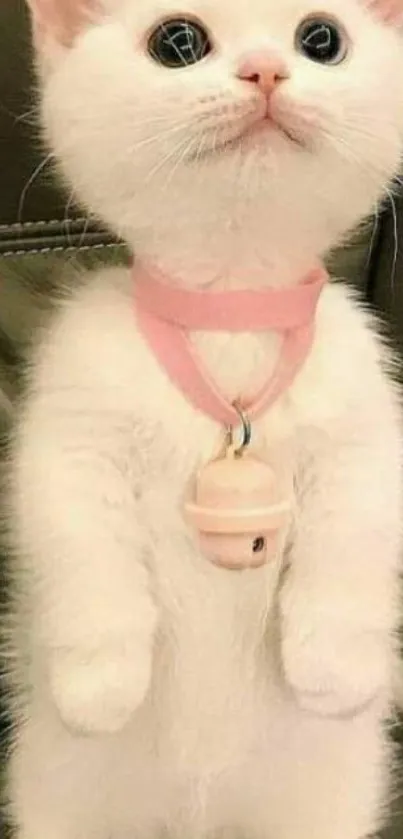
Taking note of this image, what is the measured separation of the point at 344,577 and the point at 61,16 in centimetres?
41

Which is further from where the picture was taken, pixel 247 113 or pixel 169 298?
pixel 169 298

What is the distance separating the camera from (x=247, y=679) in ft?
3.25

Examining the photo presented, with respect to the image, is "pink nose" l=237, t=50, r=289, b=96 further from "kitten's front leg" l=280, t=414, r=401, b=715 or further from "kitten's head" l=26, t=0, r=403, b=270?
"kitten's front leg" l=280, t=414, r=401, b=715

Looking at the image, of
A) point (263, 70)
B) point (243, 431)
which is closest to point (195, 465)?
point (243, 431)

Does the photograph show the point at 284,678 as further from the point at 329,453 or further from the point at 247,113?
the point at 247,113

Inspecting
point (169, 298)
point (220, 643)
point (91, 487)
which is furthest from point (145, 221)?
point (220, 643)

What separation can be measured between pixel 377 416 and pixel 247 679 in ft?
0.64

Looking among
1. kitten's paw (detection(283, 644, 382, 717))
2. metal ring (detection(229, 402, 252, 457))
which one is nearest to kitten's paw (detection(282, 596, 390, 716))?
kitten's paw (detection(283, 644, 382, 717))

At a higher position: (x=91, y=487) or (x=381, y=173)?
(x=381, y=173)

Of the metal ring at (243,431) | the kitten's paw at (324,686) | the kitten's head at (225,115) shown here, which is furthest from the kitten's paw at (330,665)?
the kitten's head at (225,115)

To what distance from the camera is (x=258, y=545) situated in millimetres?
932

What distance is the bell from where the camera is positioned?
916 millimetres

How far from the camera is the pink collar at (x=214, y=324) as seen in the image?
0.96 m

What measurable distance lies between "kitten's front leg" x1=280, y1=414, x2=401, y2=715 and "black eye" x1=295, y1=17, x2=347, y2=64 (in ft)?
0.78
